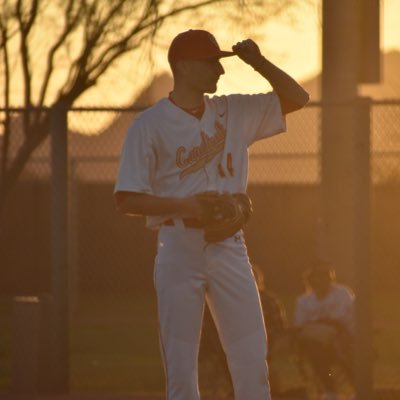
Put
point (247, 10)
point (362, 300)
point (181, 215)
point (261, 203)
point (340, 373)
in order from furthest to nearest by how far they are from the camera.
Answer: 1. point (261, 203)
2. point (247, 10)
3. point (340, 373)
4. point (362, 300)
5. point (181, 215)

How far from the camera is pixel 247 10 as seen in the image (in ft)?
40.5

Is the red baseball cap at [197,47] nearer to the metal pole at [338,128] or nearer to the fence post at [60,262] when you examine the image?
the fence post at [60,262]

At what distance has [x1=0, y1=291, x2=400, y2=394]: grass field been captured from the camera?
11586 mm

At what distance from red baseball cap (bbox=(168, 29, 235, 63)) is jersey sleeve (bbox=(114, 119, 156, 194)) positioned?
334mm

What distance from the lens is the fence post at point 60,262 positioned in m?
9.47

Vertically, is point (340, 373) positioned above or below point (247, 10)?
below

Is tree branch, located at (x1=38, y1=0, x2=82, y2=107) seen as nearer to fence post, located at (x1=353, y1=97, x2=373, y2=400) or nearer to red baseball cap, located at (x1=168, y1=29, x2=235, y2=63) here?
fence post, located at (x1=353, y1=97, x2=373, y2=400)

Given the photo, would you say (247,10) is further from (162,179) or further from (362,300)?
(162,179)

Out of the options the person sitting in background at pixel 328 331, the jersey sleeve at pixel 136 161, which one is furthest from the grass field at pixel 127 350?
the jersey sleeve at pixel 136 161

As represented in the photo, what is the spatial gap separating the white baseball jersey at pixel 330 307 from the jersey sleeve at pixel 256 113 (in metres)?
3.76

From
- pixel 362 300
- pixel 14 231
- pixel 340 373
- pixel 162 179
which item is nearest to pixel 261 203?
pixel 14 231

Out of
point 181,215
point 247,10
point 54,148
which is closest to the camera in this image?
point 181,215

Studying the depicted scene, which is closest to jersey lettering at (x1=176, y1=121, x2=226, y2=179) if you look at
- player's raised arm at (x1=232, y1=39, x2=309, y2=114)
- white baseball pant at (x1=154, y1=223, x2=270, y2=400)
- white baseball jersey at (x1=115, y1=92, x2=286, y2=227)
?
white baseball jersey at (x1=115, y1=92, x2=286, y2=227)

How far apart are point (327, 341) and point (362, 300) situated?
38.2 inches
